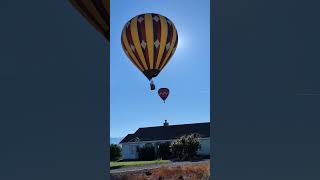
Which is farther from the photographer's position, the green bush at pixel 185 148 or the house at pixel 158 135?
the house at pixel 158 135

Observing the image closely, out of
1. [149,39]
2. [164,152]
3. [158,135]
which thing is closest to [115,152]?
[164,152]

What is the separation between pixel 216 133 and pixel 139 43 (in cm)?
881

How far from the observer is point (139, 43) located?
16375mm

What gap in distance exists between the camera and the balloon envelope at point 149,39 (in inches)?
645

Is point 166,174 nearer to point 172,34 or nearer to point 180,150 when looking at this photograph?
point 172,34

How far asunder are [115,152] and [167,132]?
35.6ft

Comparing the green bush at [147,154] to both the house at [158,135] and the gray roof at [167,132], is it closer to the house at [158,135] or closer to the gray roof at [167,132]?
the house at [158,135]

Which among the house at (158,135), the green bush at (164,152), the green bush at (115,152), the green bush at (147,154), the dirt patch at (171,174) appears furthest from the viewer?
the house at (158,135)

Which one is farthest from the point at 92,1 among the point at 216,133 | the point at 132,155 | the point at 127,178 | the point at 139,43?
the point at 132,155

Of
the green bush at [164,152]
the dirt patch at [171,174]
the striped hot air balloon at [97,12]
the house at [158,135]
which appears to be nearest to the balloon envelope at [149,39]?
the dirt patch at [171,174]

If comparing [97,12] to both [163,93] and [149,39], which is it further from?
[163,93]

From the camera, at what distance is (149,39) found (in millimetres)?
16391

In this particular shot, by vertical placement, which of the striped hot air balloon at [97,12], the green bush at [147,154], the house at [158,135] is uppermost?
the striped hot air balloon at [97,12]

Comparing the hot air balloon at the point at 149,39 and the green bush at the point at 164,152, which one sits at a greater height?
the hot air balloon at the point at 149,39
